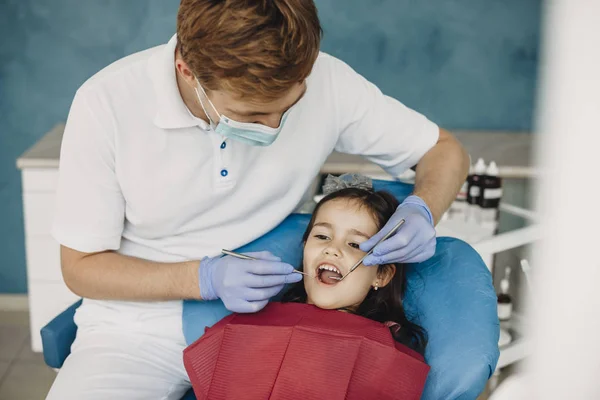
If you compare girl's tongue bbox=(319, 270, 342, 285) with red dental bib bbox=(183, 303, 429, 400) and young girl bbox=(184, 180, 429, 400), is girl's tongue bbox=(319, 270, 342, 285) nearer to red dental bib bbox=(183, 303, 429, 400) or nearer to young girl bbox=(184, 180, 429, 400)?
young girl bbox=(184, 180, 429, 400)

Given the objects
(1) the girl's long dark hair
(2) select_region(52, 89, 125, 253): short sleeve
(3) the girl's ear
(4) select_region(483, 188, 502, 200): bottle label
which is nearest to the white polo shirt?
(2) select_region(52, 89, 125, 253): short sleeve

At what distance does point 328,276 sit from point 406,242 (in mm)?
250

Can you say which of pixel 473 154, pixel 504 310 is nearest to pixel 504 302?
pixel 504 310

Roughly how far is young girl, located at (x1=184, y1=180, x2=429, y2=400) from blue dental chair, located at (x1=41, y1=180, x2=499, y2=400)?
4 centimetres

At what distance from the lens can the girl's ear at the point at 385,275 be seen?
64.1 inches

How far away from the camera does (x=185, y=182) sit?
151 centimetres

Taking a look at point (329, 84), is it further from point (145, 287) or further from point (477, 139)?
point (477, 139)

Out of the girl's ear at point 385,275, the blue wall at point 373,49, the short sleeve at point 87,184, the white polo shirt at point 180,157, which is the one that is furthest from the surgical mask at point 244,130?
the blue wall at point 373,49

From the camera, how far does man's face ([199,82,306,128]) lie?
4.12ft

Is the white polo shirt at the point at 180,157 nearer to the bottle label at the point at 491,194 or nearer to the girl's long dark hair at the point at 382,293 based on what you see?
the girl's long dark hair at the point at 382,293

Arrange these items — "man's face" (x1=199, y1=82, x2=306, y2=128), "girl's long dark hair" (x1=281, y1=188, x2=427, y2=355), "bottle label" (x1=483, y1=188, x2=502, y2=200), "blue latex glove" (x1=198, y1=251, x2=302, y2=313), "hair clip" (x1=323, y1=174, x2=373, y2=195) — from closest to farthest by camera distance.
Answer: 1. "man's face" (x1=199, y1=82, x2=306, y2=128)
2. "blue latex glove" (x1=198, y1=251, x2=302, y2=313)
3. "girl's long dark hair" (x1=281, y1=188, x2=427, y2=355)
4. "hair clip" (x1=323, y1=174, x2=373, y2=195)
5. "bottle label" (x1=483, y1=188, x2=502, y2=200)

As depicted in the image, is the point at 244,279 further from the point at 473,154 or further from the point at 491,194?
the point at 473,154

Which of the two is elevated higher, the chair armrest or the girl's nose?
the girl's nose

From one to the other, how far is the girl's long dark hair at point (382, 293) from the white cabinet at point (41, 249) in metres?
1.09
